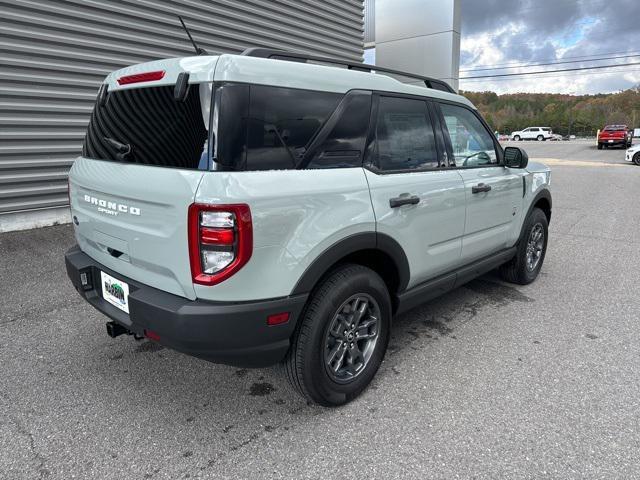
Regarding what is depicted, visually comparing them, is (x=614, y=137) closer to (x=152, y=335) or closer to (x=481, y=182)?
(x=481, y=182)

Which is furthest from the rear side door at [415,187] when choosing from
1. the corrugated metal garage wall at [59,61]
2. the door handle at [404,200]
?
the corrugated metal garage wall at [59,61]

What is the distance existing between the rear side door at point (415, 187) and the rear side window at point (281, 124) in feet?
1.43

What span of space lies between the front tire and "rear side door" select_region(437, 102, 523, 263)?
106cm

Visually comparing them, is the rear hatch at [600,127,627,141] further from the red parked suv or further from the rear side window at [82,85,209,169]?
the rear side window at [82,85,209,169]

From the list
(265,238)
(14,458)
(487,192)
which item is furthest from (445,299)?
(14,458)

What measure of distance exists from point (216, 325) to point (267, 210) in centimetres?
56

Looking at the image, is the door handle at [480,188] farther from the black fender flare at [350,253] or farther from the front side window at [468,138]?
the black fender flare at [350,253]

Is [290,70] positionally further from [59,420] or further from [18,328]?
[18,328]

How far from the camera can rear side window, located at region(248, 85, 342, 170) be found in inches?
83.0

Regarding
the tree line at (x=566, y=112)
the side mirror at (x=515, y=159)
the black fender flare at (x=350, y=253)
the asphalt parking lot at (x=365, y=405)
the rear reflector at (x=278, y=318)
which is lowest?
the asphalt parking lot at (x=365, y=405)

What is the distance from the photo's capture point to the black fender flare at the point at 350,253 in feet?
7.39

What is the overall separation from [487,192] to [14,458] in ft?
11.1

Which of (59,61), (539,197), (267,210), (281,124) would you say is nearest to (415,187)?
(281,124)

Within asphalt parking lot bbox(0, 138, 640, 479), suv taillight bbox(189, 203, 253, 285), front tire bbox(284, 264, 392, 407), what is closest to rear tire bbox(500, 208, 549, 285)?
asphalt parking lot bbox(0, 138, 640, 479)
